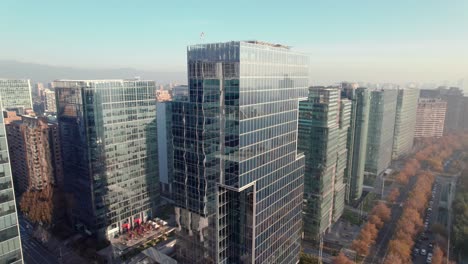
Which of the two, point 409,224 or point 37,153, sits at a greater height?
point 37,153

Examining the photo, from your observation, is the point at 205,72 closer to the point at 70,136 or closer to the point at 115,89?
the point at 115,89

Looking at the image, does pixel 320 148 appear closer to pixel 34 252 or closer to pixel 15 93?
pixel 34 252

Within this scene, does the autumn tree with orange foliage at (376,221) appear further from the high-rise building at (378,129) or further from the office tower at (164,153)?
the office tower at (164,153)

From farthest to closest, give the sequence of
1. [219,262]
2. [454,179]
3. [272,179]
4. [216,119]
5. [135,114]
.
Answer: [454,179], [135,114], [272,179], [219,262], [216,119]

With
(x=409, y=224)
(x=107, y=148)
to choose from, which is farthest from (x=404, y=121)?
(x=107, y=148)

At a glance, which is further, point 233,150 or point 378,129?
point 378,129

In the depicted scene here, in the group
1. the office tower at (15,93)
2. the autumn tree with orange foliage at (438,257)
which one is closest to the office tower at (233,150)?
the autumn tree with orange foliage at (438,257)

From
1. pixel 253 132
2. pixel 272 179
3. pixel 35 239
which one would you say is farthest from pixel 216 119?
pixel 35 239
